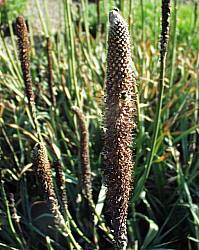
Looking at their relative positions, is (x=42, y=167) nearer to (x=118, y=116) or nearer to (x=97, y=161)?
(x=118, y=116)

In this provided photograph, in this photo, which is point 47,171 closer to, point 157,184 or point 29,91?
point 29,91

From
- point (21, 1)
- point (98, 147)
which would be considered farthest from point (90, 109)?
point (21, 1)

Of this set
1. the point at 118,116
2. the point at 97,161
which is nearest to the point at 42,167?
the point at 118,116

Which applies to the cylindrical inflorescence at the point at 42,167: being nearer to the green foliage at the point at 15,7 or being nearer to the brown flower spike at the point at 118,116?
the brown flower spike at the point at 118,116

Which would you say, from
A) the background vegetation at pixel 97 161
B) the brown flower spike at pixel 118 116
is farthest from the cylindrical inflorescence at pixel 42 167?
the background vegetation at pixel 97 161

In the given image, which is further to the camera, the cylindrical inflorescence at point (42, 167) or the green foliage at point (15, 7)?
the green foliage at point (15, 7)

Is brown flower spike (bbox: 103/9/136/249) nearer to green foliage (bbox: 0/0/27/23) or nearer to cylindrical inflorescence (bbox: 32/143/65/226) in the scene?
cylindrical inflorescence (bbox: 32/143/65/226)

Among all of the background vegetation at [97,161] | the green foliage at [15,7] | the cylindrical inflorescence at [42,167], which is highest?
the green foliage at [15,7]

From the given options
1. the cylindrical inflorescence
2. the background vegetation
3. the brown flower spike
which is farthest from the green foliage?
the brown flower spike
